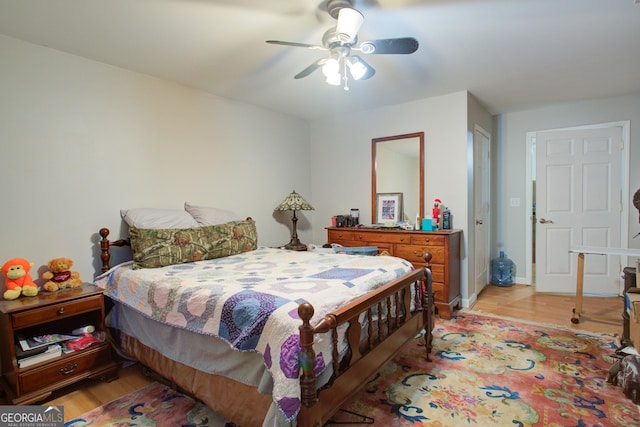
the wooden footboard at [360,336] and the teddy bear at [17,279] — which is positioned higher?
the teddy bear at [17,279]

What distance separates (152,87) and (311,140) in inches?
90.3

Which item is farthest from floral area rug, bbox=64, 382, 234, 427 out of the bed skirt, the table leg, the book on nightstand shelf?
the table leg

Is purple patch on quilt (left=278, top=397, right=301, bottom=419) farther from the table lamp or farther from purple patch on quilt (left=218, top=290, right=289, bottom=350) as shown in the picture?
the table lamp

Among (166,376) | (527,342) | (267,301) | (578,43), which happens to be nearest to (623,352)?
(527,342)

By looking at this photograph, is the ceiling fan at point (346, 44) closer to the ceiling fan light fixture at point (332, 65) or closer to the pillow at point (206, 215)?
the ceiling fan light fixture at point (332, 65)

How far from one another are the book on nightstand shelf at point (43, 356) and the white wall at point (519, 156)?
5.02 meters

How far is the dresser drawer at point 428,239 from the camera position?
3.36 m

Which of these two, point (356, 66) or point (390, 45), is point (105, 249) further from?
point (390, 45)

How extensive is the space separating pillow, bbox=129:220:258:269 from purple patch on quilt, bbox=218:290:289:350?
1.09m

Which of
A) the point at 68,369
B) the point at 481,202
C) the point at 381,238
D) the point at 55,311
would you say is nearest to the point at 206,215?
the point at 55,311

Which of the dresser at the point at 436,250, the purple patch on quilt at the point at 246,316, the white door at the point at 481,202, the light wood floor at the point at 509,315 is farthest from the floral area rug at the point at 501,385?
the white door at the point at 481,202

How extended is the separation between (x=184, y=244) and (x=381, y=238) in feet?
6.87

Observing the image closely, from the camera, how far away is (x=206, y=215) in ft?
10.3

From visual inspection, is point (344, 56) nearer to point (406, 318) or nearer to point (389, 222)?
point (406, 318)
